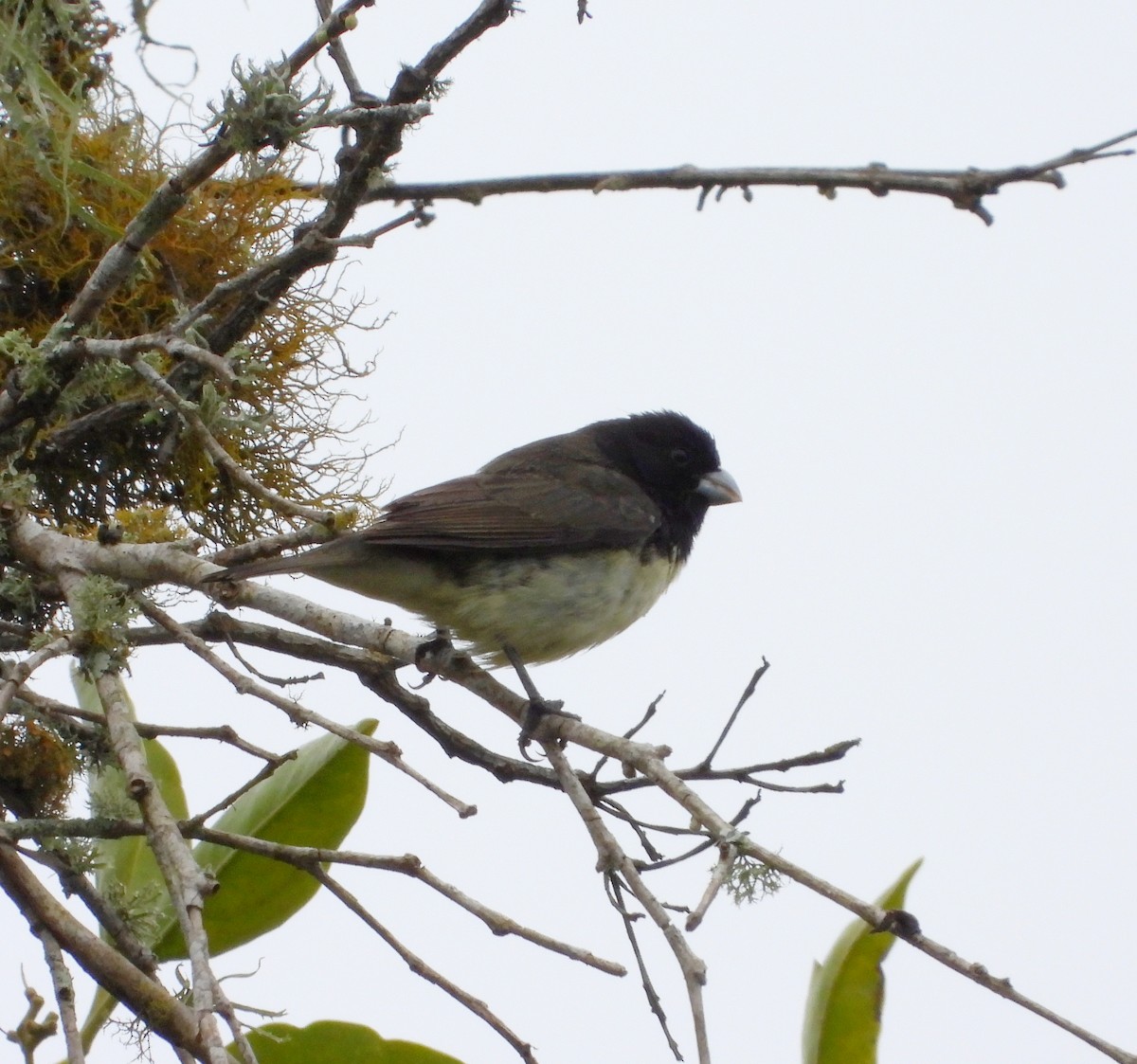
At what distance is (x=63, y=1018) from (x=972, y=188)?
2.27 m

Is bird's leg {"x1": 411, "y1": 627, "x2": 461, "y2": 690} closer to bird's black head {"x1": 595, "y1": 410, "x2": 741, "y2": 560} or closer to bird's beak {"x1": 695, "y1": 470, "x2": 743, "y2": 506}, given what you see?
bird's black head {"x1": 595, "y1": 410, "x2": 741, "y2": 560}

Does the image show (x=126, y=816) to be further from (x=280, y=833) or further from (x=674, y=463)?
(x=674, y=463)

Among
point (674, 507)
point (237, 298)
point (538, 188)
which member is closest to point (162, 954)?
point (237, 298)

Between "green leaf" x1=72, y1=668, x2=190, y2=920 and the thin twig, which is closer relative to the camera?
the thin twig

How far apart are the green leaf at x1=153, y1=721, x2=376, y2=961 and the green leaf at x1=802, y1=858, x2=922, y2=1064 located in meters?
1.19

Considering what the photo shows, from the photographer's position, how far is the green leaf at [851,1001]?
2.62 meters

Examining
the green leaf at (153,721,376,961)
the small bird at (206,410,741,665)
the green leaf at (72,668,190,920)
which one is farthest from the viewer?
the small bird at (206,410,741,665)

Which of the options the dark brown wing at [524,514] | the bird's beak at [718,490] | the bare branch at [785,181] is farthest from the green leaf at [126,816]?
the bird's beak at [718,490]

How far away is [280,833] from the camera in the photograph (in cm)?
344

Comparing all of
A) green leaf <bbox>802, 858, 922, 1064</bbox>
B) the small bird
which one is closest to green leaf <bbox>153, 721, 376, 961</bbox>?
the small bird

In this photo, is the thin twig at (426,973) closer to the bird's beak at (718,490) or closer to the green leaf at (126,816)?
the green leaf at (126,816)

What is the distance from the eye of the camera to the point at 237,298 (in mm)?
3883

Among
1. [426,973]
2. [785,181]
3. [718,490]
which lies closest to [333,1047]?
[426,973]

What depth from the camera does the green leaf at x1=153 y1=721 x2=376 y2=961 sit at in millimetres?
3350
